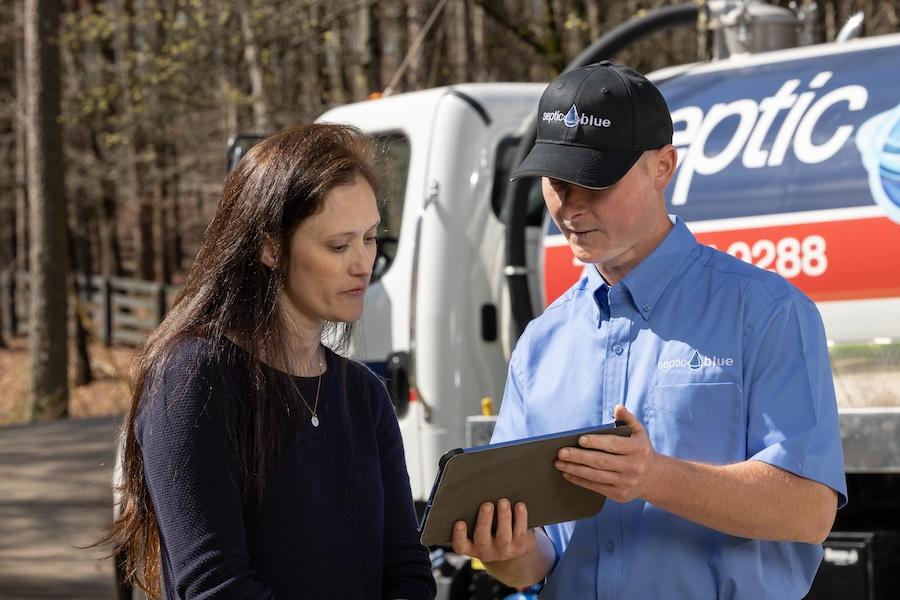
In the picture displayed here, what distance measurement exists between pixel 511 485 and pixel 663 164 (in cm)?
67

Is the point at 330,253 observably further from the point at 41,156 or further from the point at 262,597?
the point at 41,156

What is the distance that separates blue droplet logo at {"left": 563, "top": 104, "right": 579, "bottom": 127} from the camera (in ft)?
7.73

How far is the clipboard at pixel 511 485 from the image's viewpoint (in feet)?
6.99

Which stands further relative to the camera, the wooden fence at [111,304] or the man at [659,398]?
the wooden fence at [111,304]

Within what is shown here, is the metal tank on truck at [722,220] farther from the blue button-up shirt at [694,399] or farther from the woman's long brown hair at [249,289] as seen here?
the blue button-up shirt at [694,399]

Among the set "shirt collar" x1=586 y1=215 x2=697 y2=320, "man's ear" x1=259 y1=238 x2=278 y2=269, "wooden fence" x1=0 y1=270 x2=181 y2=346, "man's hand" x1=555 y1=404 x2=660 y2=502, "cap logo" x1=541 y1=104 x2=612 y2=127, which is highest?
"cap logo" x1=541 y1=104 x2=612 y2=127

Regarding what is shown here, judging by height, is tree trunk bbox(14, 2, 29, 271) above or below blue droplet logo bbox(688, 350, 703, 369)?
above

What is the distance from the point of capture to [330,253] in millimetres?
2299

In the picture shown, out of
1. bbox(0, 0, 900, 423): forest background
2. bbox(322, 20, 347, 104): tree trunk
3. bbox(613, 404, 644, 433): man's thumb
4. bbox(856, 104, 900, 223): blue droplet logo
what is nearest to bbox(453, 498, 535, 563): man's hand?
bbox(613, 404, 644, 433): man's thumb

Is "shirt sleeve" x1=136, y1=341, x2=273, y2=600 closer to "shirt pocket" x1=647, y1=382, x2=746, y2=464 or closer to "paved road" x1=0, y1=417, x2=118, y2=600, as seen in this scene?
"shirt pocket" x1=647, y1=382, x2=746, y2=464

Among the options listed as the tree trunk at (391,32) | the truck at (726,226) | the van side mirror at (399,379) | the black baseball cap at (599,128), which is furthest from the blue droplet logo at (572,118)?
the tree trunk at (391,32)

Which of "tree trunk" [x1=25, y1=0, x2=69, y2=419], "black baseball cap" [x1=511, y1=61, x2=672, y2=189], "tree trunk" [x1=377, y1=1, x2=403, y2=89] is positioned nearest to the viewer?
"black baseball cap" [x1=511, y1=61, x2=672, y2=189]

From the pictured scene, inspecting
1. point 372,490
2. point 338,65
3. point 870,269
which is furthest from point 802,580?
point 338,65

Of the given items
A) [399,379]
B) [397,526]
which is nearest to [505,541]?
[397,526]
